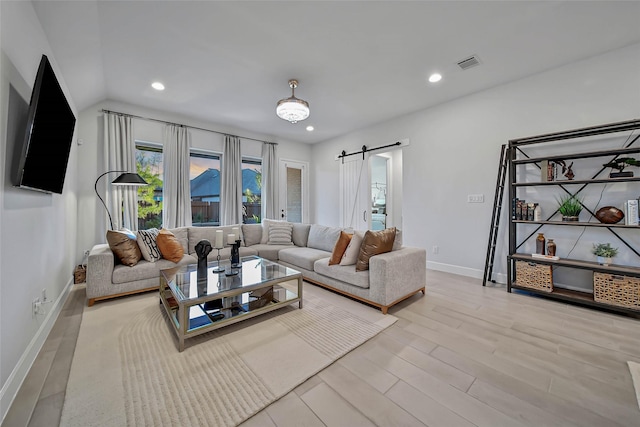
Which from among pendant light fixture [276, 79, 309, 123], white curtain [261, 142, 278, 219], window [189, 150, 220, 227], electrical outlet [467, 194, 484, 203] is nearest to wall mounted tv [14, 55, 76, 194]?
pendant light fixture [276, 79, 309, 123]

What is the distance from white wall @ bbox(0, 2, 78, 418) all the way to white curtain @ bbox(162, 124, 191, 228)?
6.58 ft

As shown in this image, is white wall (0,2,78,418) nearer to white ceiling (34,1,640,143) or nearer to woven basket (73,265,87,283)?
white ceiling (34,1,640,143)

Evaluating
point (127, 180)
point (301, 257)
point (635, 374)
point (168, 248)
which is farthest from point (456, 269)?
point (127, 180)

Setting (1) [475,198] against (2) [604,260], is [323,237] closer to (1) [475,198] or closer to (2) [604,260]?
(1) [475,198]

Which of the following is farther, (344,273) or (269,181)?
(269,181)

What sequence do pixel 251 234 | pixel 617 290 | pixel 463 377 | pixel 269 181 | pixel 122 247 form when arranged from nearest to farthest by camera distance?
1. pixel 463 377
2. pixel 617 290
3. pixel 122 247
4. pixel 251 234
5. pixel 269 181

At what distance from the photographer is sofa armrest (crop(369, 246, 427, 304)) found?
2.50m

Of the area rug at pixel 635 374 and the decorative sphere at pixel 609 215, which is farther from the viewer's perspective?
the decorative sphere at pixel 609 215

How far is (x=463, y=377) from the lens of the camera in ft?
5.28

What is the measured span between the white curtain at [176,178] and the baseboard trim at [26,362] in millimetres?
2100

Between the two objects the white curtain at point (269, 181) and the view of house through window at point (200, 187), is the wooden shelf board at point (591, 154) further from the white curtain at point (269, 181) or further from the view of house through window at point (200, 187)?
the view of house through window at point (200, 187)

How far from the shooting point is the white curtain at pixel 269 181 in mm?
5715

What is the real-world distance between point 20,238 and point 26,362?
835 mm

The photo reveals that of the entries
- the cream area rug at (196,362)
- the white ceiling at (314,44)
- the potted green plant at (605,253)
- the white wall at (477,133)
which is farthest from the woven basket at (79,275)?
the potted green plant at (605,253)
